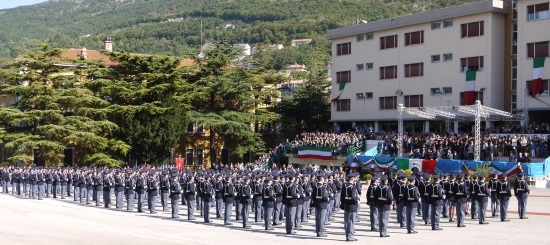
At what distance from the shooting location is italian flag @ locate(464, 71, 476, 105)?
48.4 meters

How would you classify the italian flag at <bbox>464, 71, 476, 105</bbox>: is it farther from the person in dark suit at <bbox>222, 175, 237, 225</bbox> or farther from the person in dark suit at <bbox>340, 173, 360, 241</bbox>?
the person in dark suit at <bbox>340, 173, 360, 241</bbox>

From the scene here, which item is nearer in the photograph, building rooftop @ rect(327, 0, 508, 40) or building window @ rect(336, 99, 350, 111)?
building rooftop @ rect(327, 0, 508, 40)

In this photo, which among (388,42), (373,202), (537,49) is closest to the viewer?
(373,202)

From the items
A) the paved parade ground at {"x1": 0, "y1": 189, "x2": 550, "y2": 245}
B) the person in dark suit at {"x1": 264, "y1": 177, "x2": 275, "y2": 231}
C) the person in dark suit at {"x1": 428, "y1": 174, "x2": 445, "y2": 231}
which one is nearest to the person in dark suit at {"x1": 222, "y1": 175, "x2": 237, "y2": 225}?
the paved parade ground at {"x1": 0, "y1": 189, "x2": 550, "y2": 245}

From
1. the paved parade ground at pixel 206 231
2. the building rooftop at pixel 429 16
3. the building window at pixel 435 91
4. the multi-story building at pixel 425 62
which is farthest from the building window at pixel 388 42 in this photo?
the paved parade ground at pixel 206 231

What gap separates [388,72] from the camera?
55781 millimetres

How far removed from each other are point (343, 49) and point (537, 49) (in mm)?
18920

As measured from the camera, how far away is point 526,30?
4569 centimetres

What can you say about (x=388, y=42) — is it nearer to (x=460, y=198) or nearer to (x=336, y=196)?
(x=336, y=196)

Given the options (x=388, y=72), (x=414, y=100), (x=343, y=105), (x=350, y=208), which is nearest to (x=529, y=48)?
(x=414, y=100)

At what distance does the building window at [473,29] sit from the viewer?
48.0 meters

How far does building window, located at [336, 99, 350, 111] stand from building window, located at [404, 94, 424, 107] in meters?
6.87

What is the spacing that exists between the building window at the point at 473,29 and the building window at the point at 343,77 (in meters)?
12.8

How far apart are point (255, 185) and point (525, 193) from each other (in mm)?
9290
